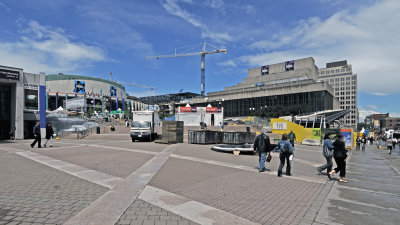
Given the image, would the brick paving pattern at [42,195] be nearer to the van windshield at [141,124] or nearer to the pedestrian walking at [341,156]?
the pedestrian walking at [341,156]

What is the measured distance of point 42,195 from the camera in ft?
17.4

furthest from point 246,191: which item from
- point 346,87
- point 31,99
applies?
point 346,87

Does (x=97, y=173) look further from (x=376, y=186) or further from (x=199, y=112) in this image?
(x=199, y=112)

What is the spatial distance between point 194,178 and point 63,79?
14958 centimetres

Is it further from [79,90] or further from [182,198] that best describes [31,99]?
[79,90]

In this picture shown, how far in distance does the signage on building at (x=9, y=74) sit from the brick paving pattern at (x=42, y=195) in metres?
25.7

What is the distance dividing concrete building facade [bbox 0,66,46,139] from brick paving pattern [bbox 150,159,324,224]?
2874 cm

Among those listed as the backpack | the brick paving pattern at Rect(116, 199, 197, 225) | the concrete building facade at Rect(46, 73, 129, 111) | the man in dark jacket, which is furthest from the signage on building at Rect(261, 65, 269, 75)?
the brick paving pattern at Rect(116, 199, 197, 225)

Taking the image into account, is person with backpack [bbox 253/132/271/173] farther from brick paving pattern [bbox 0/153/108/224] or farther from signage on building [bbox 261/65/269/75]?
signage on building [bbox 261/65/269/75]

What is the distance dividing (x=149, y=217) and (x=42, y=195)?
2.77m

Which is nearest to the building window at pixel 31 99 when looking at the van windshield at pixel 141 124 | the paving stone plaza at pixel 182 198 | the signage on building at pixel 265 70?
the van windshield at pixel 141 124

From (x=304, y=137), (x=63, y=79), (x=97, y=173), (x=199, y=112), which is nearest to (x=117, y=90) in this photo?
(x=63, y=79)

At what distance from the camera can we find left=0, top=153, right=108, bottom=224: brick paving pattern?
409 centimetres

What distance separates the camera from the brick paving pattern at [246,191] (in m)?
4.82
